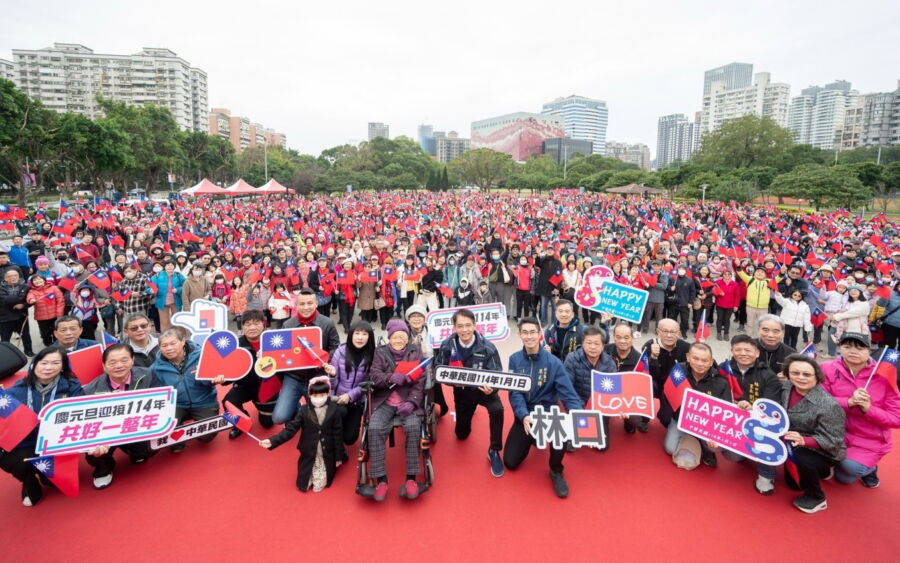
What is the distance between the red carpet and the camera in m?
3.36

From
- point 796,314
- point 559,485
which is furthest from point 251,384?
point 796,314

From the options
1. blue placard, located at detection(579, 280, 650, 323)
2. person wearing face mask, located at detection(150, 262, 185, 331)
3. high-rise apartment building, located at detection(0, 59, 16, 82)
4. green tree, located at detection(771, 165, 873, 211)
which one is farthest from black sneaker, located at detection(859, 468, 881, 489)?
high-rise apartment building, located at detection(0, 59, 16, 82)

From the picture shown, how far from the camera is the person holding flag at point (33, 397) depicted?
3668 mm

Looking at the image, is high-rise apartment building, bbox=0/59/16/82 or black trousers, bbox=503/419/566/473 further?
high-rise apartment building, bbox=0/59/16/82

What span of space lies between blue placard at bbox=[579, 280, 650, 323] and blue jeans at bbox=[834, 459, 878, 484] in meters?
2.26

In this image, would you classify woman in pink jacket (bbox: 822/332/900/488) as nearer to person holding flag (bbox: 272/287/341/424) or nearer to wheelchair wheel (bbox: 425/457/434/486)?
wheelchair wheel (bbox: 425/457/434/486)

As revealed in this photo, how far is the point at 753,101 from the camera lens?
138125mm

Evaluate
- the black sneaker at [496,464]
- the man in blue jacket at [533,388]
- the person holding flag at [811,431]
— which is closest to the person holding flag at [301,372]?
the black sneaker at [496,464]

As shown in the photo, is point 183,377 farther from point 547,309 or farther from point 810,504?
point 547,309

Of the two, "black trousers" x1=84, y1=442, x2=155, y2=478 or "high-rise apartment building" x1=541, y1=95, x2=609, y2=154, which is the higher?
"high-rise apartment building" x1=541, y1=95, x2=609, y2=154

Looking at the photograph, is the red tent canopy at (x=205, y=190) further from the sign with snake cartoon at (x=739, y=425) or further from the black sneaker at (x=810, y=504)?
the black sneaker at (x=810, y=504)

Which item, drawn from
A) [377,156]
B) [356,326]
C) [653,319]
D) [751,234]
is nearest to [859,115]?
[377,156]

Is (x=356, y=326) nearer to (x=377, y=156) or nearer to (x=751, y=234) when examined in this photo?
(x=751, y=234)

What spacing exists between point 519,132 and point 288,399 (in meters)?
136
